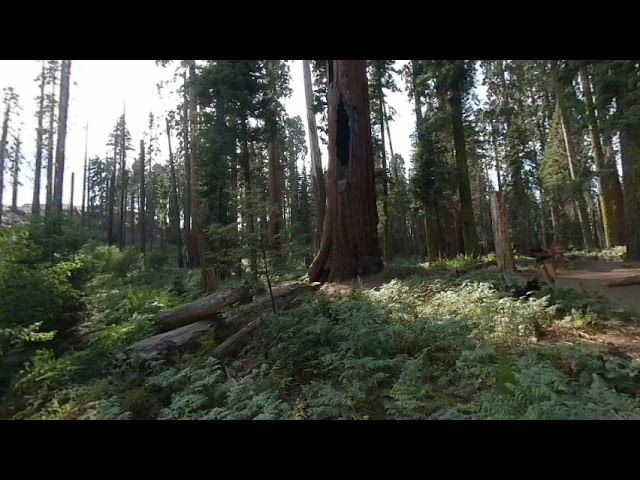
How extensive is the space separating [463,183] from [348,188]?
6.26 metres

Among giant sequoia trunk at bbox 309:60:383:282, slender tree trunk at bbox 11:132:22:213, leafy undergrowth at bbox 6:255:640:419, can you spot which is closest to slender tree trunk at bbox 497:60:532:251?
giant sequoia trunk at bbox 309:60:383:282

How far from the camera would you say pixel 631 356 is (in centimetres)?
329

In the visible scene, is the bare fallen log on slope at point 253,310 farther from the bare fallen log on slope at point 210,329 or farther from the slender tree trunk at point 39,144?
the slender tree trunk at point 39,144

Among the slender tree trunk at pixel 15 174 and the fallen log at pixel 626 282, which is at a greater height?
the slender tree trunk at pixel 15 174

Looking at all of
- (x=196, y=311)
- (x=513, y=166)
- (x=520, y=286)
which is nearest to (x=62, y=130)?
(x=196, y=311)

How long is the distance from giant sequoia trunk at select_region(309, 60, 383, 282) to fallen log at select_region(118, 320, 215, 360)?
3.50 metres

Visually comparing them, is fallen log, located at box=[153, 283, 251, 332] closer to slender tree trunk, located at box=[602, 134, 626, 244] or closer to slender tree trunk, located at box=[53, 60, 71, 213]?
slender tree trunk, located at box=[602, 134, 626, 244]

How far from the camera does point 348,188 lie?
8.66 metres

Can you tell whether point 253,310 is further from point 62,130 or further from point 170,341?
point 62,130

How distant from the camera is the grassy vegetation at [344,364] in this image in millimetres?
2811

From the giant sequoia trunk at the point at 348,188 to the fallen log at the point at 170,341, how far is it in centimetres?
350

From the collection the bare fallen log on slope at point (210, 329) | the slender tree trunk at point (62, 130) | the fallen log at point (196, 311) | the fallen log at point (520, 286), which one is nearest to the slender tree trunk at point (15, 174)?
the slender tree trunk at point (62, 130)
